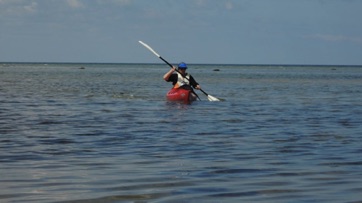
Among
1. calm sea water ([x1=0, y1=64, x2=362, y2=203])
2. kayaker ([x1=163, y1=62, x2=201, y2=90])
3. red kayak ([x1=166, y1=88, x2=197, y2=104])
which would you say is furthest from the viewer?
red kayak ([x1=166, y1=88, x2=197, y2=104])

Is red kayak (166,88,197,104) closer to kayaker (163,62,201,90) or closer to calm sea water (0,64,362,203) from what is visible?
kayaker (163,62,201,90)

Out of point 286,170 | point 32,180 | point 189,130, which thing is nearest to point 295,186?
point 286,170

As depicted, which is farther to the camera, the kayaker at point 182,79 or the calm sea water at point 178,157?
the kayaker at point 182,79

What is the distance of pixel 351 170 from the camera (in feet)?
36.0

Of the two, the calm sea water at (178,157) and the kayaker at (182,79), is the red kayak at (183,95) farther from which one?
the calm sea water at (178,157)

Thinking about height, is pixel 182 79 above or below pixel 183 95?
above

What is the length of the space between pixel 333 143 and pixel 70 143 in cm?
522

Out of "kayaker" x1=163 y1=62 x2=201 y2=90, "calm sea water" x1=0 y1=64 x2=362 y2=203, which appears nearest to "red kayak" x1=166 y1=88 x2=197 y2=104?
"kayaker" x1=163 y1=62 x2=201 y2=90

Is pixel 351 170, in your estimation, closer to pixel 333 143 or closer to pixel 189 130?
pixel 333 143

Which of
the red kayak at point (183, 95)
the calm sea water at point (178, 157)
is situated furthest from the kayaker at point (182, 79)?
the calm sea water at point (178, 157)

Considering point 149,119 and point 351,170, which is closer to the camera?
point 351,170

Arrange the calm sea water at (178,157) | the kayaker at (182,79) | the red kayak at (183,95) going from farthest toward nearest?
1. the red kayak at (183,95)
2. the kayaker at (182,79)
3. the calm sea water at (178,157)

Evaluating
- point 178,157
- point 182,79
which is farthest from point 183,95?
point 178,157

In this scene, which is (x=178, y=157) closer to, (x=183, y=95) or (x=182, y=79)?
(x=183, y=95)
